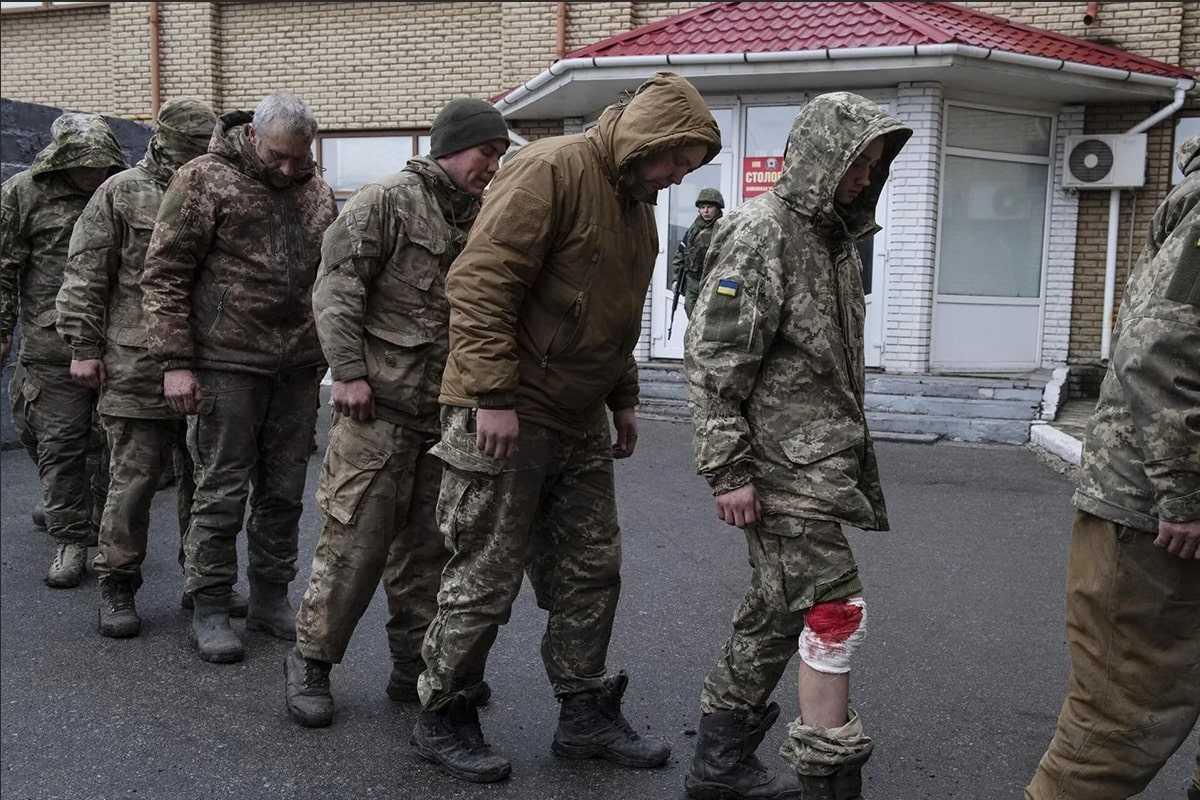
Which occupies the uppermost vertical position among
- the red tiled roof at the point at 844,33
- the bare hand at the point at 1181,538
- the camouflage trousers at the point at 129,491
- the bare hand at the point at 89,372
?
the red tiled roof at the point at 844,33

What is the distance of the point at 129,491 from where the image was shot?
4.64m

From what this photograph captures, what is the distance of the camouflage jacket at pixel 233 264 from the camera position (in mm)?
4070

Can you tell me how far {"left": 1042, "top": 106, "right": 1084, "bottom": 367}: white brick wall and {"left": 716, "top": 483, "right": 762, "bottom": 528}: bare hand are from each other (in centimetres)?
989

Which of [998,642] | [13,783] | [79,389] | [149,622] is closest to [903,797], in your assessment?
[998,642]

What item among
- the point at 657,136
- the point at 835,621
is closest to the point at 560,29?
the point at 657,136

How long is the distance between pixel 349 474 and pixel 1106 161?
33.2ft

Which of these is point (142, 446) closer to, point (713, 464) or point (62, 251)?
point (62, 251)

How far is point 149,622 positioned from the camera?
4.72 meters

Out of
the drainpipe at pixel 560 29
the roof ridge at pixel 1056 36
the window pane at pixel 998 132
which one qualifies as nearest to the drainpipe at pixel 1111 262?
the roof ridge at pixel 1056 36

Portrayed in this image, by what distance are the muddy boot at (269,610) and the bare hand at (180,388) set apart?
885 millimetres

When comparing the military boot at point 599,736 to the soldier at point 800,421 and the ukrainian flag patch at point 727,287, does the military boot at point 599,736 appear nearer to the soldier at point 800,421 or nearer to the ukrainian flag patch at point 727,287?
the soldier at point 800,421

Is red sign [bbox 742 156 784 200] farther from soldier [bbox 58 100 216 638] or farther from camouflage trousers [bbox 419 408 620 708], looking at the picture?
camouflage trousers [bbox 419 408 620 708]

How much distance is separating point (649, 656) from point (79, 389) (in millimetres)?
3424

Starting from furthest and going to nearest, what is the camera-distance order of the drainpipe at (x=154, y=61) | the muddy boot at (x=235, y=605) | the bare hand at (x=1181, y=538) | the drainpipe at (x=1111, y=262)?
the drainpipe at (x=154, y=61) → the drainpipe at (x=1111, y=262) → the muddy boot at (x=235, y=605) → the bare hand at (x=1181, y=538)
